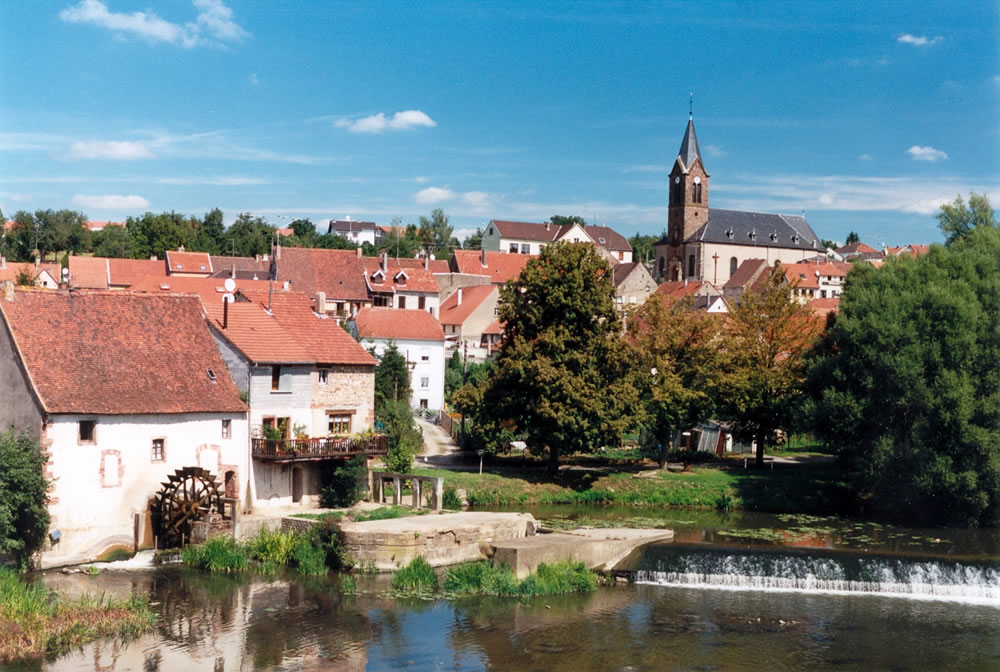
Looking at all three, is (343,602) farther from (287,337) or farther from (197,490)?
(287,337)

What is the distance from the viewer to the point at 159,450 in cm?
3475

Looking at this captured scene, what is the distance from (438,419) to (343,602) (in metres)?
36.9

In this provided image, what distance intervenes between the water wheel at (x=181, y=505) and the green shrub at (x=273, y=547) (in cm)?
167

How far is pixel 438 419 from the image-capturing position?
2630 inches

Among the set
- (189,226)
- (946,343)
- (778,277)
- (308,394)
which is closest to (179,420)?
(308,394)

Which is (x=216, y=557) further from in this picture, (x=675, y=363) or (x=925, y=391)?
(x=925, y=391)

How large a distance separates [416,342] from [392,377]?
7.59 meters

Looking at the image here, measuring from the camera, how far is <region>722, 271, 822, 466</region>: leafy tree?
50688mm

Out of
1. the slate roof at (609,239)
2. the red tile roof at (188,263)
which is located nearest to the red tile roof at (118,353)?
the red tile roof at (188,263)

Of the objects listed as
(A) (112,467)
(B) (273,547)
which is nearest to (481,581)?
(B) (273,547)

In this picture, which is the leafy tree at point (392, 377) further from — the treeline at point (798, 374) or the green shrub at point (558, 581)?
the green shrub at point (558, 581)

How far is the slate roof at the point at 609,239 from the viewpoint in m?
162

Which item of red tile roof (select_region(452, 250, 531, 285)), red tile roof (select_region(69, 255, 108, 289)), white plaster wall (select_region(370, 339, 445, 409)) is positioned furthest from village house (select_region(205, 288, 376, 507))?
red tile roof (select_region(452, 250, 531, 285))

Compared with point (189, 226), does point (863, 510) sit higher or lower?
lower
